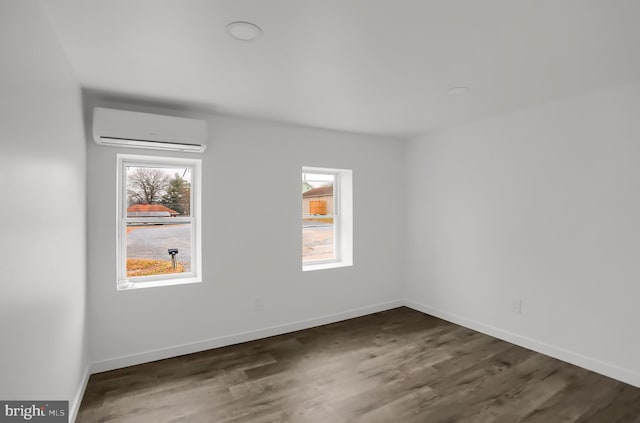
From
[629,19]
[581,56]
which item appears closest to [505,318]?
[581,56]

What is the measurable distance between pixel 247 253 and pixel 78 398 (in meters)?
1.80

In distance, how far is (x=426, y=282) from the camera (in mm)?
4594

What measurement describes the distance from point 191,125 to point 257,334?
2.29m

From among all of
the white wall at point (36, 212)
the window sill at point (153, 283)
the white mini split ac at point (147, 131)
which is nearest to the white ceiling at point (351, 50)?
the white mini split ac at point (147, 131)

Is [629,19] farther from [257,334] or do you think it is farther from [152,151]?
[257,334]

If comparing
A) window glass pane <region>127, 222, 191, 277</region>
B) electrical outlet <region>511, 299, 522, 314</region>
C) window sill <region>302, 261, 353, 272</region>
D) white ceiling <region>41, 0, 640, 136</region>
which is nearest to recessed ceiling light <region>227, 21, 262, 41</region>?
white ceiling <region>41, 0, 640, 136</region>

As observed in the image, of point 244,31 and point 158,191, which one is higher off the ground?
point 244,31

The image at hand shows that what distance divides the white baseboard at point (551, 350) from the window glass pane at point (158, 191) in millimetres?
3419

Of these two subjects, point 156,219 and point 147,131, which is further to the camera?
point 156,219

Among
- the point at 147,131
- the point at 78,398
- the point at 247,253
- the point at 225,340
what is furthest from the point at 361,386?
the point at 147,131

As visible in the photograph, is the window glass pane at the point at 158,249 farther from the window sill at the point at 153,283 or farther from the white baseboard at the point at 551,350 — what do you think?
the white baseboard at the point at 551,350

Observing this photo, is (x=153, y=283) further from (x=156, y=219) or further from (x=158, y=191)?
(x=158, y=191)

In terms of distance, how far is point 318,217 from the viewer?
453 centimetres

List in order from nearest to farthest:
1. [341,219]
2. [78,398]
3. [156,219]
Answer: [78,398] < [156,219] < [341,219]
